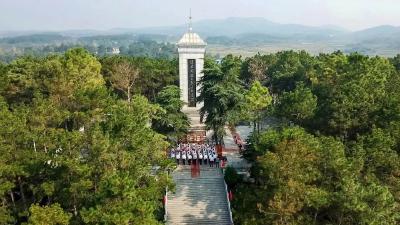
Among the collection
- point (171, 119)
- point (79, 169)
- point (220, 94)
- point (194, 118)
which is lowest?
point (194, 118)

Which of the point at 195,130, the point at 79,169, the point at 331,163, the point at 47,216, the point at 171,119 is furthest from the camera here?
the point at 195,130

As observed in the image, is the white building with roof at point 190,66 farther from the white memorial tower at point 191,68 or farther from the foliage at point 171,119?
the foliage at point 171,119

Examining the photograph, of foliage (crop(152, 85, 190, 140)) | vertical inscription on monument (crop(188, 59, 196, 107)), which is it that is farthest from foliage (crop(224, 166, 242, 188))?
vertical inscription on monument (crop(188, 59, 196, 107))

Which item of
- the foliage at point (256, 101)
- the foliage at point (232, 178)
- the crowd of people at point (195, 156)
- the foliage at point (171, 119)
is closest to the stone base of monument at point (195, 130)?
the foliage at point (171, 119)

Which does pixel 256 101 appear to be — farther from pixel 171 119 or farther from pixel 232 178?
pixel 232 178

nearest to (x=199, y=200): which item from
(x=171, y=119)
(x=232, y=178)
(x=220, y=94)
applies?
(x=232, y=178)

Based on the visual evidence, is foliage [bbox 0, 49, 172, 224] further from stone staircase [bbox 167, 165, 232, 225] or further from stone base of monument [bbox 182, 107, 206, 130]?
stone base of monument [bbox 182, 107, 206, 130]
